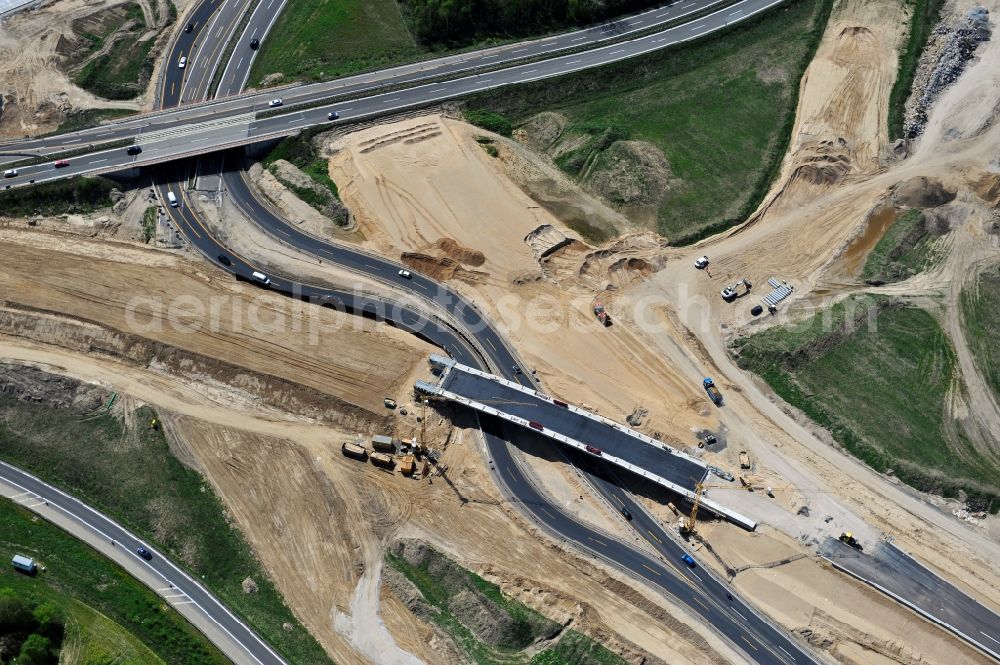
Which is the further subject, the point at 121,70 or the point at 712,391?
the point at 121,70

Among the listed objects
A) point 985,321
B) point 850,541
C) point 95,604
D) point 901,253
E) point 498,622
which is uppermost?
point 95,604

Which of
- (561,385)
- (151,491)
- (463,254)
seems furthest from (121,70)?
(561,385)

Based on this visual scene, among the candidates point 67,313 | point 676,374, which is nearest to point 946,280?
point 676,374

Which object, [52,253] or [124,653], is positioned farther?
[52,253]

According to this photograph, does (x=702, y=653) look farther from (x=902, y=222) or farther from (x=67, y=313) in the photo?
(x=67, y=313)

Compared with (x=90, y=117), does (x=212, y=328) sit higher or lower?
lower

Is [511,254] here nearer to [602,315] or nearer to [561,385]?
[602,315]
